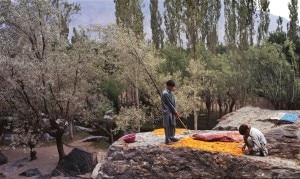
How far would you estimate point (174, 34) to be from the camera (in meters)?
69.6

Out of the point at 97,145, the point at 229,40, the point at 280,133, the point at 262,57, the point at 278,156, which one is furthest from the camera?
the point at 229,40

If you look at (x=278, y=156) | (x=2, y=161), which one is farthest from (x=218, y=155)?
(x=2, y=161)

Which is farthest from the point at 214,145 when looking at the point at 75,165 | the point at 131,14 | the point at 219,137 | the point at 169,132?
the point at 131,14

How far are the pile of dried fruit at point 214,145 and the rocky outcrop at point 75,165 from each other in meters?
12.3

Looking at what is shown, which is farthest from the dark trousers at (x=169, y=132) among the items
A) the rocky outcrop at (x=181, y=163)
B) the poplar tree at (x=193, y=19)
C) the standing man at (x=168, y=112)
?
the poplar tree at (x=193, y=19)

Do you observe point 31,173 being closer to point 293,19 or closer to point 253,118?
point 253,118

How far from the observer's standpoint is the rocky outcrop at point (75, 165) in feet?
85.8

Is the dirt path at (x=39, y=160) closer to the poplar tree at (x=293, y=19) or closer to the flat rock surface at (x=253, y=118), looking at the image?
the flat rock surface at (x=253, y=118)

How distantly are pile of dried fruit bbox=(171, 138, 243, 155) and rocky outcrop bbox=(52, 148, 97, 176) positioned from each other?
12302 mm

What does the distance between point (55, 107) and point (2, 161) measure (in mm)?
6987

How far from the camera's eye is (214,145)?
1523 centimetres

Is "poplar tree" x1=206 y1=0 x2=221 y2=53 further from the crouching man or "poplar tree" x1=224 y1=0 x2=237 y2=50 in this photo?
the crouching man

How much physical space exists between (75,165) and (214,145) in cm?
1387

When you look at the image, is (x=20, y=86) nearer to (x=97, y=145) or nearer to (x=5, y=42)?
(x=5, y=42)
